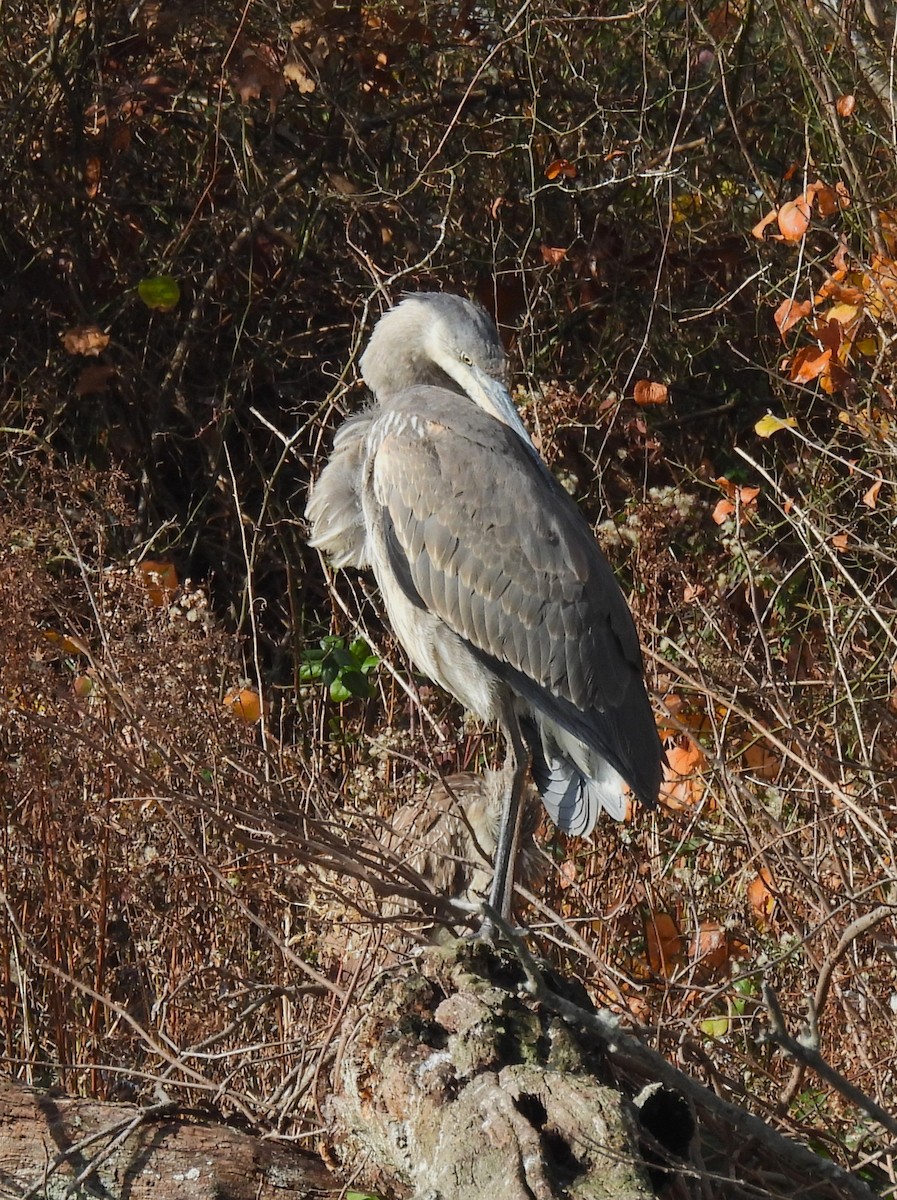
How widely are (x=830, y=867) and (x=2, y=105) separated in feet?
16.3

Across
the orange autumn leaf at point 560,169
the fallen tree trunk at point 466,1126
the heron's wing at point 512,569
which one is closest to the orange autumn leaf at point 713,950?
the heron's wing at point 512,569

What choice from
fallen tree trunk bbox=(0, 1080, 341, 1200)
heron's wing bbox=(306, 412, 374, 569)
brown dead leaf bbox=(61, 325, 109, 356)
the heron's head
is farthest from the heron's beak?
brown dead leaf bbox=(61, 325, 109, 356)

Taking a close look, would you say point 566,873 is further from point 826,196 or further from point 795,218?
point 826,196

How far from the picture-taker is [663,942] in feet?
15.7

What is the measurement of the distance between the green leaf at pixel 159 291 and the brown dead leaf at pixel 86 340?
0.26 m

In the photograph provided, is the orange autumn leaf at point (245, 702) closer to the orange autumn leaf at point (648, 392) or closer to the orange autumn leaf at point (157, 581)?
the orange autumn leaf at point (157, 581)

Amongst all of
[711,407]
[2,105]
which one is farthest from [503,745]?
[2,105]

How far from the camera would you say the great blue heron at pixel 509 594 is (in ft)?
14.4

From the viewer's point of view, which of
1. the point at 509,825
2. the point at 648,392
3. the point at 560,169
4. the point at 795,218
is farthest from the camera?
the point at 560,169

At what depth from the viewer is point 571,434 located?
21.9 ft

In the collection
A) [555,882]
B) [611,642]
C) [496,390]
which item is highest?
[496,390]

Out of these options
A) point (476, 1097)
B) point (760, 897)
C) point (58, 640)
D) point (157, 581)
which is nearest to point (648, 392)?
point (157, 581)

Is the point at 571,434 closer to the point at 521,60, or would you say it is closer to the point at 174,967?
the point at 521,60

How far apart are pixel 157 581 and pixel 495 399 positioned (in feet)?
4.36
